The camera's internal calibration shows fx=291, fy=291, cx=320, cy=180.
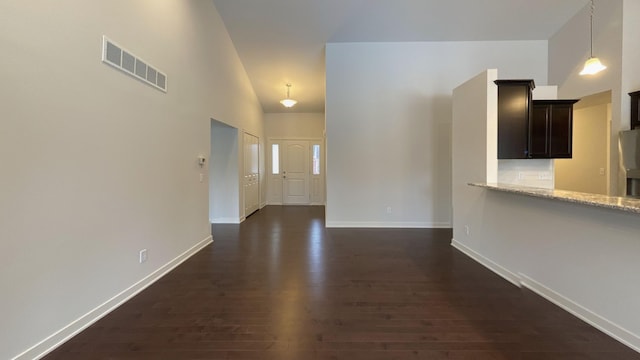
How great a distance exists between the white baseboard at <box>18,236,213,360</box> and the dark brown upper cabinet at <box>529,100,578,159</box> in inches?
200

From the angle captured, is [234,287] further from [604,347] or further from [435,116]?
[435,116]

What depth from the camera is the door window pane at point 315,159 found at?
9.51 metres

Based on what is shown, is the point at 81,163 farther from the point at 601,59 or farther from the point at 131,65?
the point at 601,59

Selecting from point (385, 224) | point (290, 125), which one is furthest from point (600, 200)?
point (290, 125)

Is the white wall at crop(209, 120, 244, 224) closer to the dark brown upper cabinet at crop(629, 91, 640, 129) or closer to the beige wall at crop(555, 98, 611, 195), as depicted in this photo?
the dark brown upper cabinet at crop(629, 91, 640, 129)

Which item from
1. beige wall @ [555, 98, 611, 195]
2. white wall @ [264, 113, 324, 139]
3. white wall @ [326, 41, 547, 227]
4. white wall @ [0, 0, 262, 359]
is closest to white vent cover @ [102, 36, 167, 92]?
white wall @ [0, 0, 262, 359]

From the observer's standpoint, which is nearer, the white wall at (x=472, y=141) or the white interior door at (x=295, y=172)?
the white wall at (x=472, y=141)

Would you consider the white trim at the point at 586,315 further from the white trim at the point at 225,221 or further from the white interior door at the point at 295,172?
the white interior door at the point at 295,172

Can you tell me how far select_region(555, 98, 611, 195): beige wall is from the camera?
6227mm

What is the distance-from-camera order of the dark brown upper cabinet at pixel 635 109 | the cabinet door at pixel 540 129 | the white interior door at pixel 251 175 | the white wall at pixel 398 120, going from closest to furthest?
the cabinet door at pixel 540 129 → the dark brown upper cabinet at pixel 635 109 → the white wall at pixel 398 120 → the white interior door at pixel 251 175

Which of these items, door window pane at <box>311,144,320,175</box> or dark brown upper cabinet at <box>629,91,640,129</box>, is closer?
dark brown upper cabinet at <box>629,91,640,129</box>

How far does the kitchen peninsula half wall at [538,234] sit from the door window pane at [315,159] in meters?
5.51

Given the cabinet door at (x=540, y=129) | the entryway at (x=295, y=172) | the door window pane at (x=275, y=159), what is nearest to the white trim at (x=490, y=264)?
the cabinet door at (x=540, y=129)

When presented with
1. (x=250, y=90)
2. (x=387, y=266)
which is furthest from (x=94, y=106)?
(x=250, y=90)
